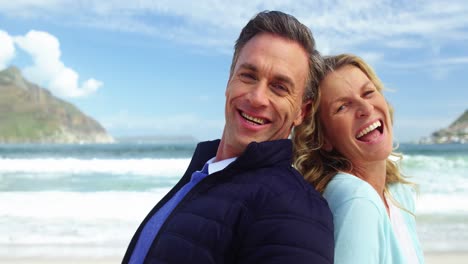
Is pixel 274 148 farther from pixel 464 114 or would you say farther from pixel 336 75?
pixel 464 114

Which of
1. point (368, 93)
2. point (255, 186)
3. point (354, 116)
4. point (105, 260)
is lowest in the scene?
point (105, 260)

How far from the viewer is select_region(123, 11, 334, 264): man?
1.49 metres

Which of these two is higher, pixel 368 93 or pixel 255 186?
pixel 368 93

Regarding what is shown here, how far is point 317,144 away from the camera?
213 cm

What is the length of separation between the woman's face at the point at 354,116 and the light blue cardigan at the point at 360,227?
0.28m

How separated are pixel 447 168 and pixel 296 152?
20395 millimetres

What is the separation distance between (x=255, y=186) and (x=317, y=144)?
2.05 ft

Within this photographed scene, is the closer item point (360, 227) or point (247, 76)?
point (360, 227)

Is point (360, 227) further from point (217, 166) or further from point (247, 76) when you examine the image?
point (247, 76)

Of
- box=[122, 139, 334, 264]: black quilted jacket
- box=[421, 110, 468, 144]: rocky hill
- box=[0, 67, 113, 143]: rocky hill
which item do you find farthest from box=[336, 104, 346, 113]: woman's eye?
box=[0, 67, 113, 143]: rocky hill

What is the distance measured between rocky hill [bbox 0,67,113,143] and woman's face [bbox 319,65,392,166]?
119102 millimetres

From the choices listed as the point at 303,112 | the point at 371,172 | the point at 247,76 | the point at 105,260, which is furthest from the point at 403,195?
the point at 105,260

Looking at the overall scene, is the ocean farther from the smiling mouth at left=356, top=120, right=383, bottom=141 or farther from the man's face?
the man's face

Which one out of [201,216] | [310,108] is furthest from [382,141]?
[201,216]
